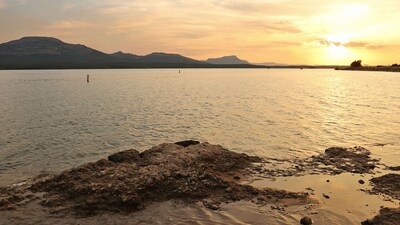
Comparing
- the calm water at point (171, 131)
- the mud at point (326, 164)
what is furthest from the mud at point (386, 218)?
the calm water at point (171, 131)

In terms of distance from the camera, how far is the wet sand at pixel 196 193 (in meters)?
15.2

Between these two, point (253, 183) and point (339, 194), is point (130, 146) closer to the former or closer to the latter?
point (253, 183)

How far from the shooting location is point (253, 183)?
65.0ft

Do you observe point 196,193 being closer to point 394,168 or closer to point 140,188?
point 140,188

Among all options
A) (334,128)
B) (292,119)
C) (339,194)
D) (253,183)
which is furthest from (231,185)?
(292,119)

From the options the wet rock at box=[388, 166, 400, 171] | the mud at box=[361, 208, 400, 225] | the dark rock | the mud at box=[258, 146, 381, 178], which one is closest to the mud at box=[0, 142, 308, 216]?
the dark rock

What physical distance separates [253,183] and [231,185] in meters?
1.85

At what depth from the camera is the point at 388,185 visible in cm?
1903

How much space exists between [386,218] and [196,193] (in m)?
8.61

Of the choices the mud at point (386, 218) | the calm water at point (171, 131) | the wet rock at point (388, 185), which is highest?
the mud at point (386, 218)

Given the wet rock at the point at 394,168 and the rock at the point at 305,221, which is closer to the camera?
the rock at the point at 305,221

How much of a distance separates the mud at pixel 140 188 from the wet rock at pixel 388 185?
4445mm

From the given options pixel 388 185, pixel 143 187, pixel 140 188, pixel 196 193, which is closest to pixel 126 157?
pixel 143 187

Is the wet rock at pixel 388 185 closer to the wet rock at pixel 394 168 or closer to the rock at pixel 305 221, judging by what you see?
the wet rock at pixel 394 168
